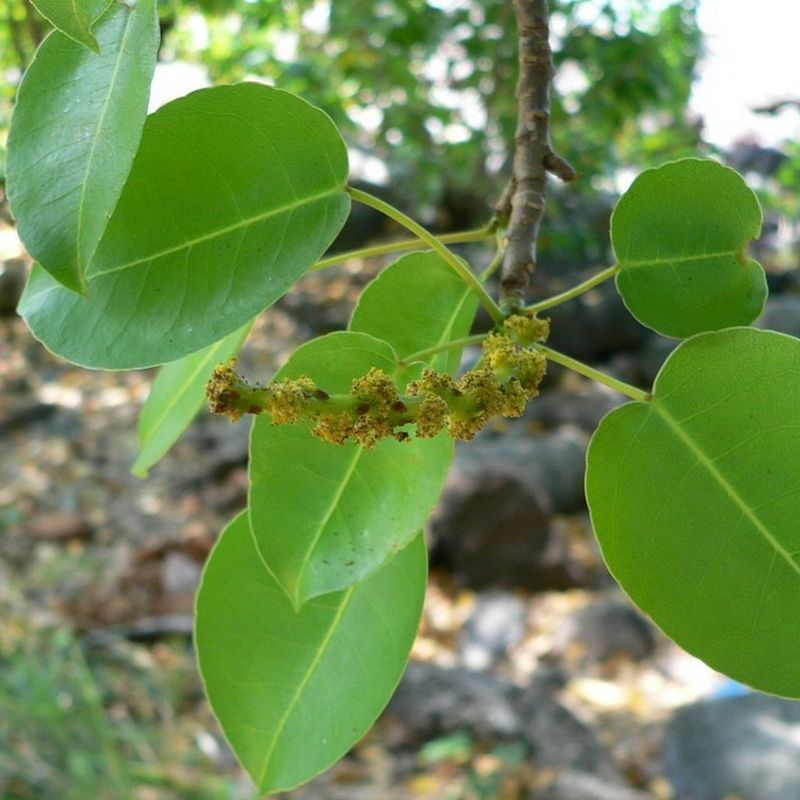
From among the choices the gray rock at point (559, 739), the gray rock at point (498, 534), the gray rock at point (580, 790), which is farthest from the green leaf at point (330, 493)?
the gray rock at point (498, 534)

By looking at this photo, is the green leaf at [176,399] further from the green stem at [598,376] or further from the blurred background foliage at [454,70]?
the blurred background foliage at [454,70]

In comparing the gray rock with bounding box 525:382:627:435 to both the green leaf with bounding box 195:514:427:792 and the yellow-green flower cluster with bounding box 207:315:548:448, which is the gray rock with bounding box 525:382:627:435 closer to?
the green leaf with bounding box 195:514:427:792

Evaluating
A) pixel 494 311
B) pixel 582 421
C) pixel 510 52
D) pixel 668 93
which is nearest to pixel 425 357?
pixel 494 311

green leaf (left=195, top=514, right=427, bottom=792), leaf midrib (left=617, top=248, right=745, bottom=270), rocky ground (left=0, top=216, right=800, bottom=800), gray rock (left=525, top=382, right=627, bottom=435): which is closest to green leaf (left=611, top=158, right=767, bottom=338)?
leaf midrib (left=617, top=248, right=745, bottom=270)

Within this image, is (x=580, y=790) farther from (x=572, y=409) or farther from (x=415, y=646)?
(x=572, y=409)

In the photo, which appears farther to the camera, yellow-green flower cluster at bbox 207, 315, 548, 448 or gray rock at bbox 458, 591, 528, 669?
gray rock at bbox 458, 591, 528, 669

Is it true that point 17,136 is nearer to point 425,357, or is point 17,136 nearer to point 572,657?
point 425,357
